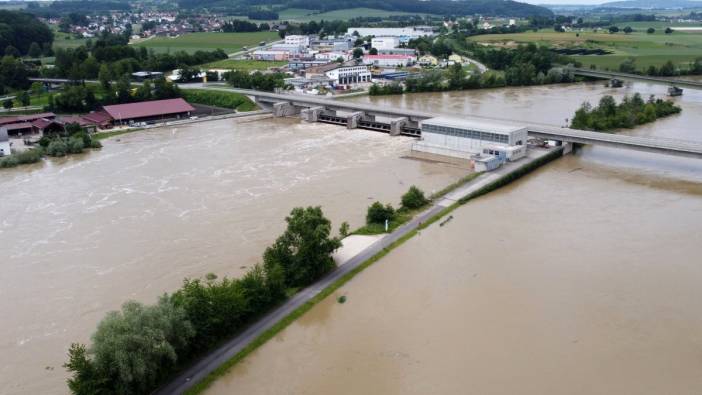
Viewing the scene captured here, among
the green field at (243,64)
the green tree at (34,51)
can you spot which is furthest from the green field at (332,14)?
the green tree at (34,51)

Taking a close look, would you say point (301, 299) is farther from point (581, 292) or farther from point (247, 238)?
point (581, 292)

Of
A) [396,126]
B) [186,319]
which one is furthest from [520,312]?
[396,126]

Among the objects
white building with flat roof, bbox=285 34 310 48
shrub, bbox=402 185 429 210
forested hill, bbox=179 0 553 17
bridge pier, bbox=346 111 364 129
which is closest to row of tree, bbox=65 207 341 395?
shrub, bbox=402 185 429 210

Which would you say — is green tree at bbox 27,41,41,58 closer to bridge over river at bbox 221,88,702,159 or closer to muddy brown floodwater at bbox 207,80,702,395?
bridge over river at bbox 221,88,702,159

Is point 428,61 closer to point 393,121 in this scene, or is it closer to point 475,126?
point 393,121

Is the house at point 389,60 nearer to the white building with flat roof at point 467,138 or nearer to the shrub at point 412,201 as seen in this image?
the white building with flat roof at point 467,138

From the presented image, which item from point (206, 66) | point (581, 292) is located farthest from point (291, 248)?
point (206, 66)
